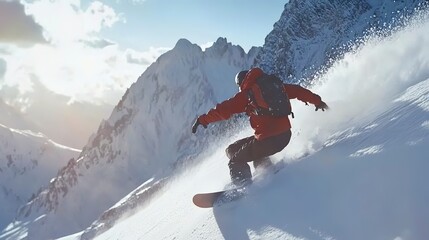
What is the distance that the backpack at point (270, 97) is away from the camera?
22.3 feet

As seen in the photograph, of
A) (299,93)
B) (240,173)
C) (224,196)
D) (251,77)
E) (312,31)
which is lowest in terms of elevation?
(224,196)

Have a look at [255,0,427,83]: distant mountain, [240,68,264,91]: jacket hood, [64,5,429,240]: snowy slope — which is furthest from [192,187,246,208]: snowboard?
[255,0,427,83]: distant mountain

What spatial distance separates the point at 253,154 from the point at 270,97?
86cm

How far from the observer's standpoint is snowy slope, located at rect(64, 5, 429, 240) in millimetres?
4277

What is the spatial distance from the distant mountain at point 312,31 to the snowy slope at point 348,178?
425 feet

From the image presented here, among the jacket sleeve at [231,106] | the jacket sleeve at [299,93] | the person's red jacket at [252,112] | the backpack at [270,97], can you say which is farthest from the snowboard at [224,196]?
the jacket sleeve at [299,93]

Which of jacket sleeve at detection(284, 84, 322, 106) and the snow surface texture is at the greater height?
jacket sleeve at detection(284, 84, 322, 106)

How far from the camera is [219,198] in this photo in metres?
6.53

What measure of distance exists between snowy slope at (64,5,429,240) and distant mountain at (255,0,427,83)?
129m

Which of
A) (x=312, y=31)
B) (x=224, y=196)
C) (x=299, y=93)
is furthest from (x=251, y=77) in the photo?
(x=312, y=31)

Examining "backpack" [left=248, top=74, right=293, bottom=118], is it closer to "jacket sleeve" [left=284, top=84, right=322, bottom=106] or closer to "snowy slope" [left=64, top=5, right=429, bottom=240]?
"jacket sleeve" [left=284, top=84, right=322, bottom=106]

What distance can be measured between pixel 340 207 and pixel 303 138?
112 inches

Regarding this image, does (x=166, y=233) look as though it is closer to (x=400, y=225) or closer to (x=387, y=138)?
(x=387, y=138)

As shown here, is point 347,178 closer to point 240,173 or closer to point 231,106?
point 240,173
